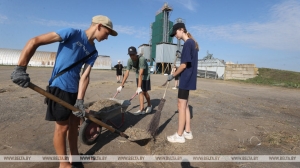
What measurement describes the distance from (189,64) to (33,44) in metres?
2.53

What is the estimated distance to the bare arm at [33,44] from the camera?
70.5 inches

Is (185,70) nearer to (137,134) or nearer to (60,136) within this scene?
(137,134)

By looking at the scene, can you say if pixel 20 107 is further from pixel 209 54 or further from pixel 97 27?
pixel 209 54

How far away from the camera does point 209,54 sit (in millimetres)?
38844

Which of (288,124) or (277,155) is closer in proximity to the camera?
(277,155)

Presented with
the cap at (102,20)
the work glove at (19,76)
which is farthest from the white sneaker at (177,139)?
the work glove at (19,76)

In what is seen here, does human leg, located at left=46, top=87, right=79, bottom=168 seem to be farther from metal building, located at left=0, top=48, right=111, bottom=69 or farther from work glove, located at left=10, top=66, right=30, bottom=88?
metal building, located at left=0, top=48, right=111, bottom=69

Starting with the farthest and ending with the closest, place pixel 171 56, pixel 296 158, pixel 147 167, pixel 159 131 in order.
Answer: pixel 171 56, pixel 159 131, pixel 296 158, pixel 147 167

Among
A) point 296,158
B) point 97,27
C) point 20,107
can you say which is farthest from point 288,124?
point 20,107

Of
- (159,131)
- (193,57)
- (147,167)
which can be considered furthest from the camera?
(159,131)

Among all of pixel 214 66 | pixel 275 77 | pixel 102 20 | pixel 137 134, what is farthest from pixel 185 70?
pixel 275 77

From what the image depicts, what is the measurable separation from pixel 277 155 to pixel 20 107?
22.0 feet

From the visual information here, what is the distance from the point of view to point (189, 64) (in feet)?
11.1

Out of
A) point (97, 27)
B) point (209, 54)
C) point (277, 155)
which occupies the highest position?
point (209, 54)
